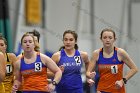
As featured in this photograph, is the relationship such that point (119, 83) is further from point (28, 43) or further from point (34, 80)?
point (28, 43)

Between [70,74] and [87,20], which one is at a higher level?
[87,20]

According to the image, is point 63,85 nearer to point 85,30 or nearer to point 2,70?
point 2,70

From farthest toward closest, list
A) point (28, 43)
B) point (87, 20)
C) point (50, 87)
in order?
point (87, 20)
point (28, 43)
point (50, 87)

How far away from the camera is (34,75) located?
30.4 ft

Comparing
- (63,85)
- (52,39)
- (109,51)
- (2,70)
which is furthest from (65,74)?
(52,39)

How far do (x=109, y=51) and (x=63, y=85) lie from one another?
1010mm

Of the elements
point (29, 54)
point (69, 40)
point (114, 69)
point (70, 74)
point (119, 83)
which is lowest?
point (119, 83)

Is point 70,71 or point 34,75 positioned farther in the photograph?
point 70,71

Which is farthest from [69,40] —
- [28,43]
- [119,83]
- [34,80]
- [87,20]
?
[87,20]

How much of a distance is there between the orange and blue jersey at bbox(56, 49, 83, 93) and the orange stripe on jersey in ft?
3.57

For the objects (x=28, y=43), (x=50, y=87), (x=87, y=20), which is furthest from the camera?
(x=87, y=20)

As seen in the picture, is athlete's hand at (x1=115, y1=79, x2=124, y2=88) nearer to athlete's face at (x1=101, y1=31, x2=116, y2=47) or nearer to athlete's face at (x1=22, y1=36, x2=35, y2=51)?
athlete's face at (x1=101, y1=31, x2=116, y2=47)

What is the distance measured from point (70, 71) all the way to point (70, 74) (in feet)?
0.18

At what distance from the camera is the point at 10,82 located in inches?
396
